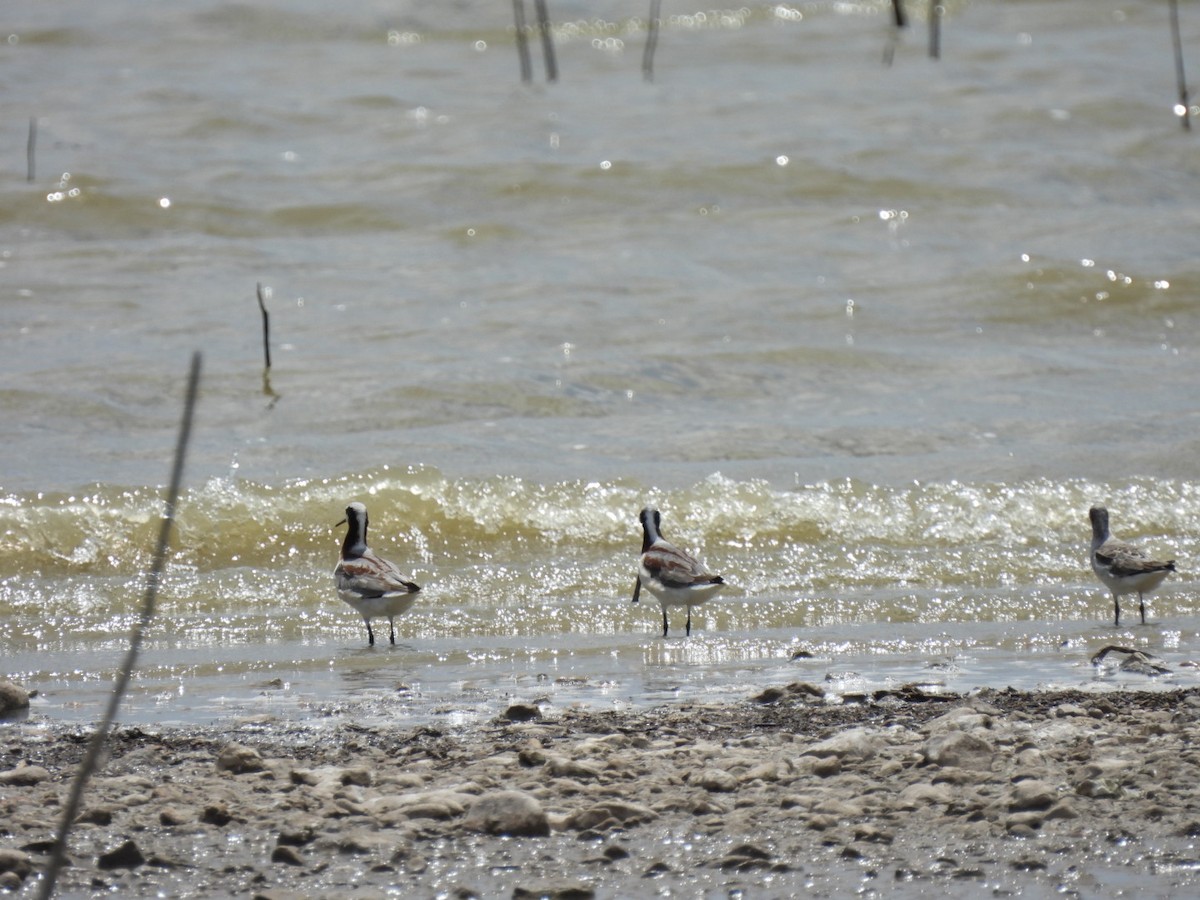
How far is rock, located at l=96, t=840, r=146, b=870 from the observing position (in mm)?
4848

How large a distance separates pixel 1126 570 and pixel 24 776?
6.13m

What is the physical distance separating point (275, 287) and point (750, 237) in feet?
20.3

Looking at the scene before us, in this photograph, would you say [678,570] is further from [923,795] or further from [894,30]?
[894,30]

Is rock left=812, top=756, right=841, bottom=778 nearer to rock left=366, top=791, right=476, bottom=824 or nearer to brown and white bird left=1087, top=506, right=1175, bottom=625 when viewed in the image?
rock left=366, top=791, right=476, bottom=824

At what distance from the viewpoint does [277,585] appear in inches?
403

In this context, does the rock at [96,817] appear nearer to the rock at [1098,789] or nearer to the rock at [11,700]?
the rock at [11,700]

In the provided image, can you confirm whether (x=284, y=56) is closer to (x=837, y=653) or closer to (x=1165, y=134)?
(x=1165, y=134)

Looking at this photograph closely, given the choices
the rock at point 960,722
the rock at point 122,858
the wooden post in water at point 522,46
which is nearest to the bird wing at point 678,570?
the rock at point 960,722

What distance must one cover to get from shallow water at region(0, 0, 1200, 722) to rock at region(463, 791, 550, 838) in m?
1.76

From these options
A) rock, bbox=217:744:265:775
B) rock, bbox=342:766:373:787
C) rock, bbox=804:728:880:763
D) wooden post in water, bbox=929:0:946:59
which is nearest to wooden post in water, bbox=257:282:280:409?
rock, bbox=217:744:265:775

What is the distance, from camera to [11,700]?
273 inches

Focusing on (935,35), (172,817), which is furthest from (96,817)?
(935,35)

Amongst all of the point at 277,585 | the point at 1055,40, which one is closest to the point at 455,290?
the point at 277,585

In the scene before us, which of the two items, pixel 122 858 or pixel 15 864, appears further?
pixel 122 858
